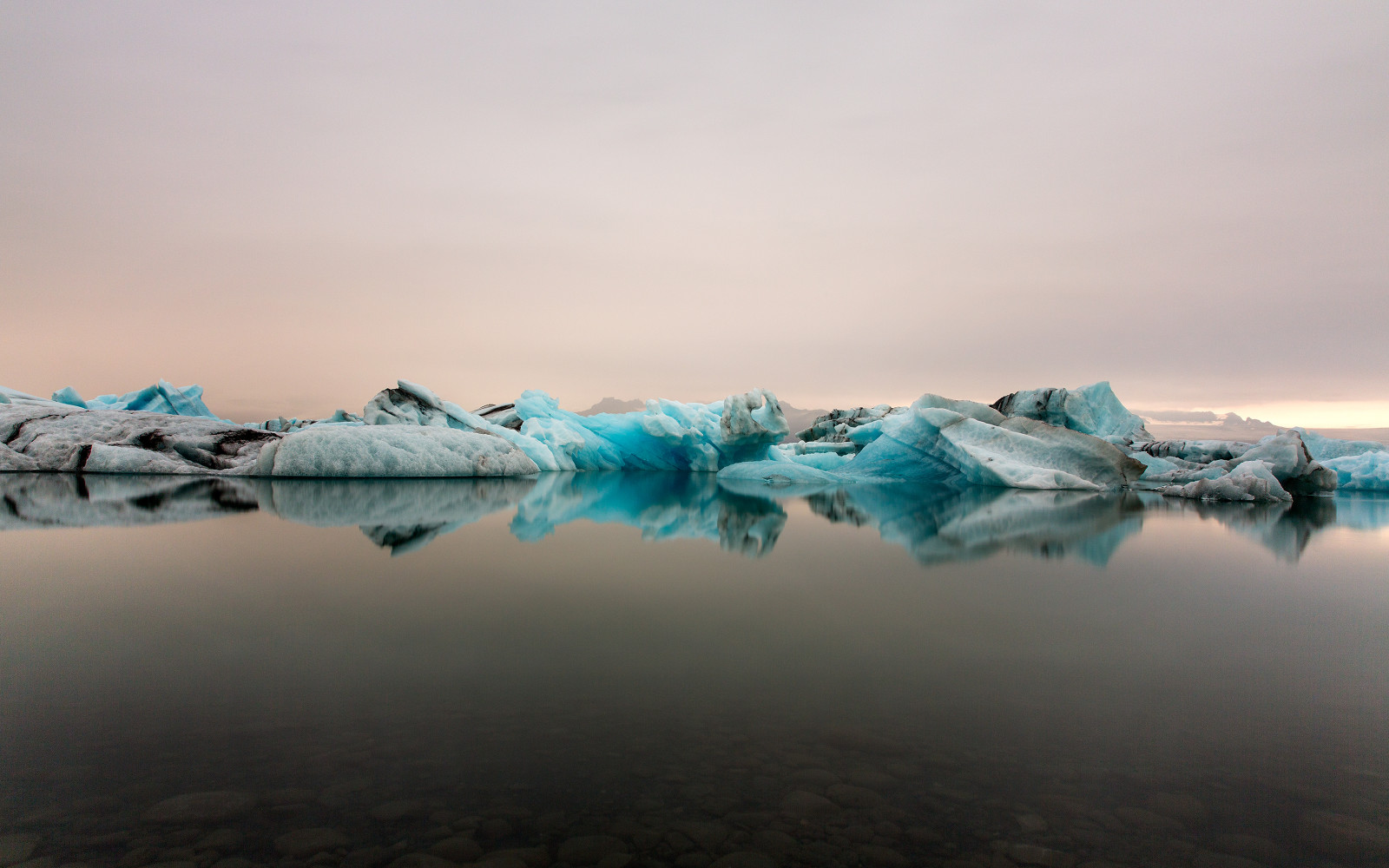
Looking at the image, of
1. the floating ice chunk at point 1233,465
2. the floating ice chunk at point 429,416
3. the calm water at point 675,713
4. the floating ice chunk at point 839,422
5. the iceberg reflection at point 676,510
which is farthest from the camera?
the floating ice chunk at point 839,422

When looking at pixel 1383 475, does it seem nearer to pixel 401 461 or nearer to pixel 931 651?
pixel 931 651

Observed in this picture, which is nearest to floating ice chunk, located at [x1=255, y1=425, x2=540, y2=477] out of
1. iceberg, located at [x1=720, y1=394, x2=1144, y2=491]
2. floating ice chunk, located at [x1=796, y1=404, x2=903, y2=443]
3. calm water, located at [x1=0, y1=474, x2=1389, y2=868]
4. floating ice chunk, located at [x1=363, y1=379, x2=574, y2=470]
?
floating ice chunk, located at [x1=363, y1=379, x2=574, y2=470]

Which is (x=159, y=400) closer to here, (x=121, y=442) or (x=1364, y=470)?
(x=121, y=442)

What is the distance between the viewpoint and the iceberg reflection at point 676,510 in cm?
456

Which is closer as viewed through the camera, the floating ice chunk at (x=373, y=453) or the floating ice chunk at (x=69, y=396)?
the floating ice chunk at (x=373, y=453)

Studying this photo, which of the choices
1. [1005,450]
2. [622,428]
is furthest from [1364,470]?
[622,428]

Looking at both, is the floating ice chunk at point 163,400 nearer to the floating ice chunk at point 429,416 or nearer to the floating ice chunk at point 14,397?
the floating ice chunk at point 14,397

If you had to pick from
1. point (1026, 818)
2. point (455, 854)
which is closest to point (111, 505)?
point (455, 854)

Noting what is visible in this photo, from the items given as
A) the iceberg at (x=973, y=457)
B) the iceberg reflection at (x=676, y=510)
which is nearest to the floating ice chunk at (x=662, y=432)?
the iceberg at (x=973, y=457)

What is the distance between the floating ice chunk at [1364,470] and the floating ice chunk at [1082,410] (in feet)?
14.0

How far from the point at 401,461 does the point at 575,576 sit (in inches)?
348

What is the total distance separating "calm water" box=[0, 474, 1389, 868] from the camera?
1.04 metres

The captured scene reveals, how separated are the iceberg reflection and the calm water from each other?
1047mm

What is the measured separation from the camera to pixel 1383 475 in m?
14.1
